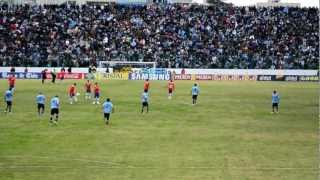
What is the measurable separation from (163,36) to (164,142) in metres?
59.6

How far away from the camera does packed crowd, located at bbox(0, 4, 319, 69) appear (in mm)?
83500

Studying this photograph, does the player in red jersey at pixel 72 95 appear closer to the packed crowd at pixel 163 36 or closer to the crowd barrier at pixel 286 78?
the packed crowd at pixel 163 36

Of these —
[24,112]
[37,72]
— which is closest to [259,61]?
[37,72]

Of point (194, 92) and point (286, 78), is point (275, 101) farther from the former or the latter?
point (286, 78)

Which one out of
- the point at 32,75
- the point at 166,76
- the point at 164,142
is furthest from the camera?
the point at 166,76

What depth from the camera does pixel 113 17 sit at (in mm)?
92000

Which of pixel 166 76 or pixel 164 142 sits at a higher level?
pixel 166 76

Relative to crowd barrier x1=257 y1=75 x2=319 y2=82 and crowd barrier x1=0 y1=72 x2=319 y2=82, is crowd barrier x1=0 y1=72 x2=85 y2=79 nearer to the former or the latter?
crowd barrier x1=0 y1=72 x2=319 y2=82

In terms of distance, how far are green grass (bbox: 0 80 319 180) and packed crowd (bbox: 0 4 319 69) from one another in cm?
3438

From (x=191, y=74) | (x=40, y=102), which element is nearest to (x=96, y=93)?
(x=40, y=102)

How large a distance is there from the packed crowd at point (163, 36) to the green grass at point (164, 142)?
34384 mm

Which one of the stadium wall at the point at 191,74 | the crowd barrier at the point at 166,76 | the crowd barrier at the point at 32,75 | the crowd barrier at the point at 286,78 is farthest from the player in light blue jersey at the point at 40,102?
the crowd barrier at the point at 286,78

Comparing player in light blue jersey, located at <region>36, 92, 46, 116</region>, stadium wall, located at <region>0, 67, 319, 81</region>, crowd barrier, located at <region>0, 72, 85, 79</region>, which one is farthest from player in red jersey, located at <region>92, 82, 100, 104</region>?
crowd barrier, located at <region>0, 72, 85, 79</region>

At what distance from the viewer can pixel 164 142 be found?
29.2 m
